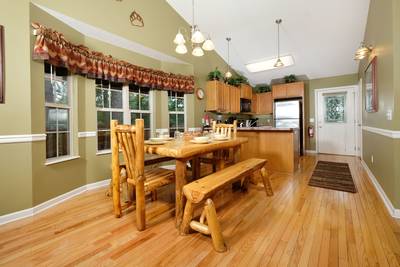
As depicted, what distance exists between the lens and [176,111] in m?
4.50

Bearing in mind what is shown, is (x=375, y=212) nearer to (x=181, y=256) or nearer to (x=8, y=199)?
(x=181, y=256)

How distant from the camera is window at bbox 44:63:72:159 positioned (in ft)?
8.40

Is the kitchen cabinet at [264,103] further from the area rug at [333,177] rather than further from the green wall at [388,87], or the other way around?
the green wall at [388,87]

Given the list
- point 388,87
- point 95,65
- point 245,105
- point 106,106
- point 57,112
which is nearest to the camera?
point 388,87

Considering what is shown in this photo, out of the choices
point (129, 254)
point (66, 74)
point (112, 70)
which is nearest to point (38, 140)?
point (66, 74)

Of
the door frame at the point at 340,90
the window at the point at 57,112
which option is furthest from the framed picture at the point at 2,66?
the door frame at the point at 340,90

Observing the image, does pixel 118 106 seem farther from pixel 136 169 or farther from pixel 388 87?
pixel 388 87

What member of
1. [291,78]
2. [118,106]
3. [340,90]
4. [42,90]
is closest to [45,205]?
[42,90]

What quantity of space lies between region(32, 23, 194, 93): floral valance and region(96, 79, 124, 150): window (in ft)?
1.01

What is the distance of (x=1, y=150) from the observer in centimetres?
199

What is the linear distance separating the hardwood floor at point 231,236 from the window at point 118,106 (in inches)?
49.6

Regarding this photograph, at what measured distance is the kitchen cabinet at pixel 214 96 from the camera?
4.86 meters

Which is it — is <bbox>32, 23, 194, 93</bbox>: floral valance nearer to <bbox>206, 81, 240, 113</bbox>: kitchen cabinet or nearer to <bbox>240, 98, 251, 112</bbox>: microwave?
<bbox>206, 81, 240, 113</bbox>: kitchen cabinet

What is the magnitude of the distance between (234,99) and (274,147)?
2.06 meters
